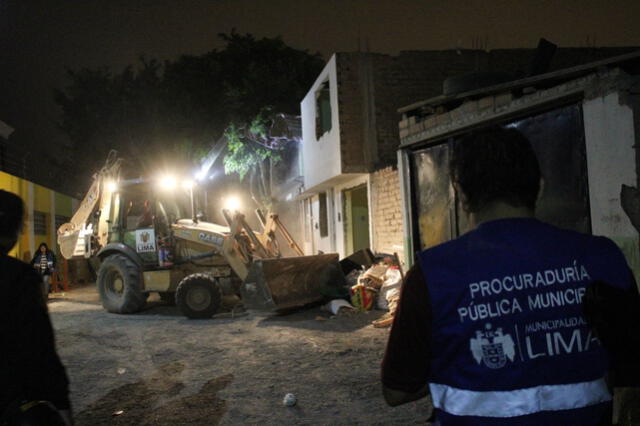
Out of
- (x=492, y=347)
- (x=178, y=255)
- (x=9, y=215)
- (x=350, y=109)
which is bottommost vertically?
(x=492, y=347)

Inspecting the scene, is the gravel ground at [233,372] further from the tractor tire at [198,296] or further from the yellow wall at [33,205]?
the yellow wall at [33,205]

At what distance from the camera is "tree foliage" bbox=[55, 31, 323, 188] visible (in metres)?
26.1

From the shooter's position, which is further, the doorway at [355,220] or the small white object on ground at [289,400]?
the doorway at [355,220]

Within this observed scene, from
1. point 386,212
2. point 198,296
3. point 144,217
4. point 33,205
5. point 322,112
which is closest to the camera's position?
point 198,296

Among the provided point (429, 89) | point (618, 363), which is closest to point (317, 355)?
point (618, 363)

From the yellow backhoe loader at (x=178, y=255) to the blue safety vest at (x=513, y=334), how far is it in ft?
25.9

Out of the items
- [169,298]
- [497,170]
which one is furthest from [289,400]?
[169,298]

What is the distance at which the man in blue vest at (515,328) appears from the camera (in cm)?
133

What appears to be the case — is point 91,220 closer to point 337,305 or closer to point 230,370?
point 337,305

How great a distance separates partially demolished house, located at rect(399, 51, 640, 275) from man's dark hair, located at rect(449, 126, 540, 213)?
2909mm

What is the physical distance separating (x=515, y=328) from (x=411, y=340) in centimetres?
28

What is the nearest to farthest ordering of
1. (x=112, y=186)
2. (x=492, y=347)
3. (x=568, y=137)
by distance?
1. (x=492, y=347)
2. (x=568, y=137)
3. (x=112, y=186)

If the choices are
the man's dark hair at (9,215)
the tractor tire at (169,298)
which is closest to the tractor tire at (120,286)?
the tractor tire at (169,298)

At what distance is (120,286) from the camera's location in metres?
10.6
